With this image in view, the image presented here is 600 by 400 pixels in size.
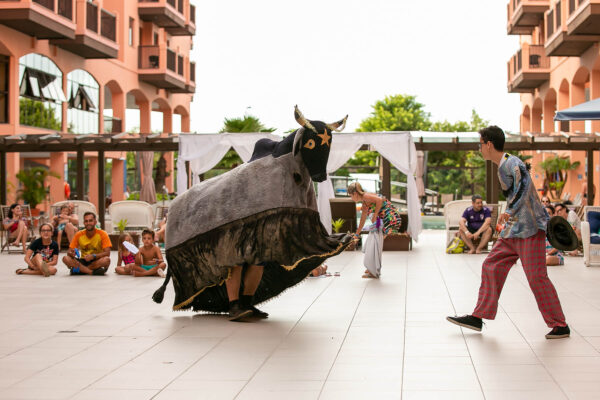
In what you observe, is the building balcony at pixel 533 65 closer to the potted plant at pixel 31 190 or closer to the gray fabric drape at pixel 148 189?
the gray fabric drape at pixel 148 189

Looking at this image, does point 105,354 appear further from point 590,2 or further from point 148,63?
point 148,63

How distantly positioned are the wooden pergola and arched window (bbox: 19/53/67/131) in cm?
401

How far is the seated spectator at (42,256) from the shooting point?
1273cm

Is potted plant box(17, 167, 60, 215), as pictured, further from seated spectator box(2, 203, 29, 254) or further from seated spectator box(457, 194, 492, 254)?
seated spectator box(457, 194, 492, 254)

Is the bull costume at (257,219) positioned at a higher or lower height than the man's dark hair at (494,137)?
lower

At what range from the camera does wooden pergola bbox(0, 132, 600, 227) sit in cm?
2100

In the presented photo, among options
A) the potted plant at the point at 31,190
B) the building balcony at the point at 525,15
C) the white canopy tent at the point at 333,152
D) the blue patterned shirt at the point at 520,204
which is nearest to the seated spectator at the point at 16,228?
the white canopy tent at the point at 333,152

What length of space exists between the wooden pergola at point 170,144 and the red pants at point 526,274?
13415 millimetres

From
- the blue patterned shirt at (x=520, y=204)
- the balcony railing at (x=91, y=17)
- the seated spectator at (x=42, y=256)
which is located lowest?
the seated spectator at (x=42, y=256)

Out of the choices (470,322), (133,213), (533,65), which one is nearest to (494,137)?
(470,322)

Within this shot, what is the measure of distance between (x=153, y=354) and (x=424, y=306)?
3707 millimetres

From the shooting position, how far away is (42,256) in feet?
42.7

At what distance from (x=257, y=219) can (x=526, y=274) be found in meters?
2.47

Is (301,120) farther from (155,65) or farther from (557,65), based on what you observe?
(155,65)
